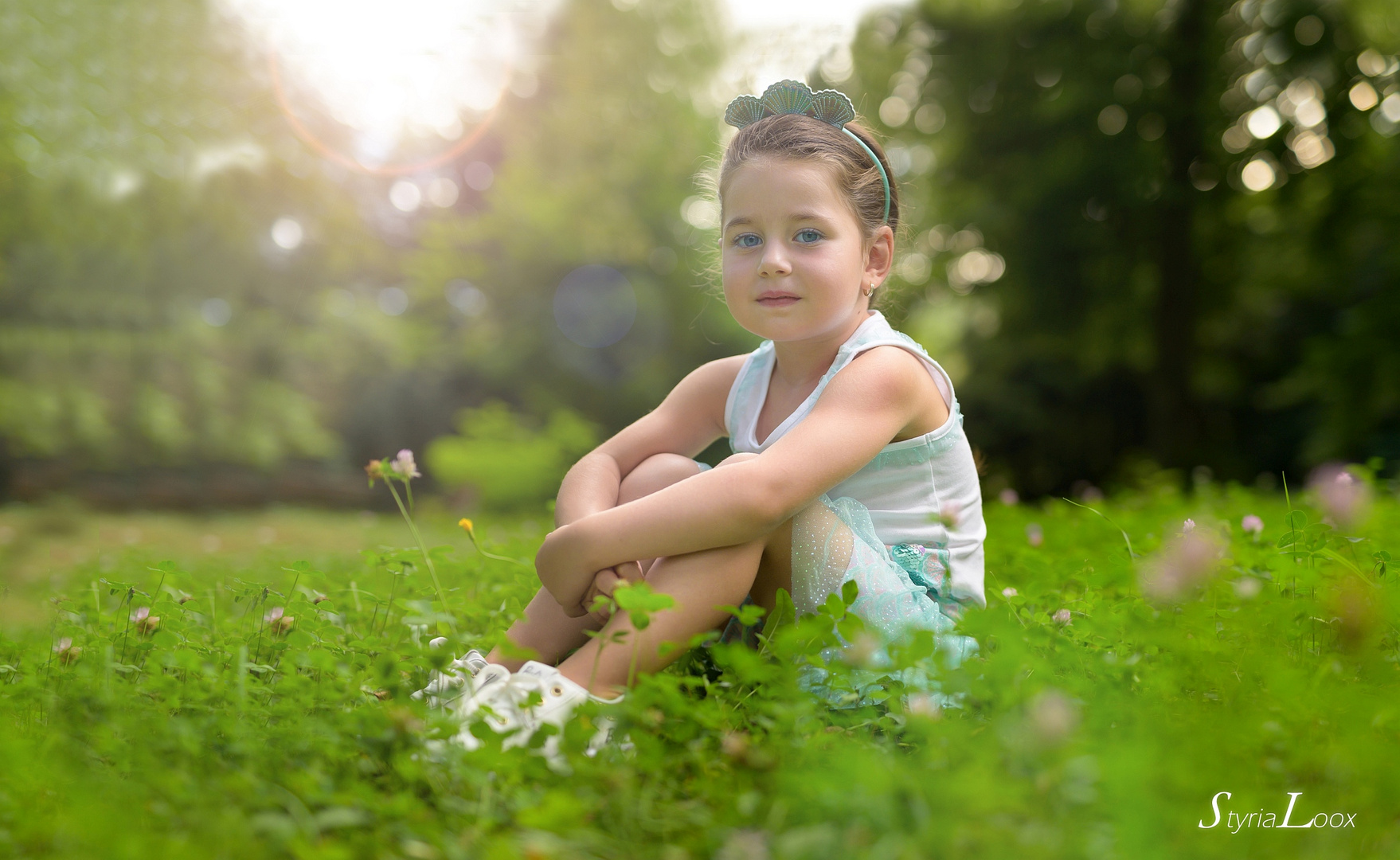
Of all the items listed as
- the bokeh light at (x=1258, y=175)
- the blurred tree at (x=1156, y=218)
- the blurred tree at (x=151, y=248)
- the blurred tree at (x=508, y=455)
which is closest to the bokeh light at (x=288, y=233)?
the blurred tree at (x=151, y=248)

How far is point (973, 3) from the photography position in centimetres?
957

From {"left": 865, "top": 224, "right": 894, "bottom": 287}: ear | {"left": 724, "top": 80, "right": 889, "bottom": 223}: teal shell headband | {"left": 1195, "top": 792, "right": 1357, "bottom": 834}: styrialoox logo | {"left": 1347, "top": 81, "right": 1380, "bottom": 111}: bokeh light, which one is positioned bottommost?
{"left": 1195, "top": 792, "right": 1357, "bottom": 834}: styrialoox logo

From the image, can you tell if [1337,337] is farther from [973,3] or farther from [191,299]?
[191,299]

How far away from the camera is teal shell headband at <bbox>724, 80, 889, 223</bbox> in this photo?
2.40m

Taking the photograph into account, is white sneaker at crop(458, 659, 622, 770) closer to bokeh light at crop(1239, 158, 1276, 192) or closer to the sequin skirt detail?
the sequin skirt detail

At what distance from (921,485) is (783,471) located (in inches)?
19.9

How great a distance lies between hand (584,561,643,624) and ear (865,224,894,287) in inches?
38.9

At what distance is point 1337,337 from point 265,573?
8.51 meters

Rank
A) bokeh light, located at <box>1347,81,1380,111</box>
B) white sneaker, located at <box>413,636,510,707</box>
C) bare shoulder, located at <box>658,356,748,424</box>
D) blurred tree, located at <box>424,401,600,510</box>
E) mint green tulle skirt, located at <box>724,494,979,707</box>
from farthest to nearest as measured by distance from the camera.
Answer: blurred tree, located at <box>424,401,600,510</box>, bokeh light, located at <box>1347,81,1380,111</box>, bare shoulder, located at <box>658,356,748,424</box>, mint green tulle skirt, located at <box>724,494,979,707</box>, white sneaker, located at <box>413,636,510,707</box>

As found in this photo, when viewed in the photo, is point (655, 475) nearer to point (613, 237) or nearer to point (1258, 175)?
point (1258, 175)

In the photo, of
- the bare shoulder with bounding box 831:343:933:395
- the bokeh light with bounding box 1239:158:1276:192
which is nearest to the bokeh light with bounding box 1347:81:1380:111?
the bokeh light with bounding box 1239:158:1276:192

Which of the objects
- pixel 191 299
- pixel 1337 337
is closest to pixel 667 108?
pixel 191 299

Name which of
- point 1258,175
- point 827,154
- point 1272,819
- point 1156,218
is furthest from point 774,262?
point 1258,175

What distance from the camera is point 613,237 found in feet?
47.6
